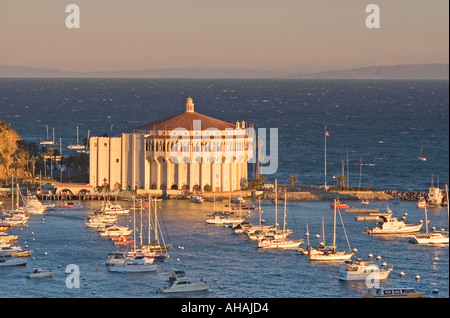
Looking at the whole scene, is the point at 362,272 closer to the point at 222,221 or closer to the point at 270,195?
the point at 222,221

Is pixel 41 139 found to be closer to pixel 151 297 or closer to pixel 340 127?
A: pixel 340 127

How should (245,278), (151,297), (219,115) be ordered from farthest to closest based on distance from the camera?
1. (219,115)
2. (245,278)
3. (151,297)

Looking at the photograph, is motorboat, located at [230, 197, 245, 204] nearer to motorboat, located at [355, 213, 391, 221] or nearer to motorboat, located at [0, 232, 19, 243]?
motorboat, located at [355, 213, 391, 221]

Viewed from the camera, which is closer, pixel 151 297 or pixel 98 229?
pixel 151 297

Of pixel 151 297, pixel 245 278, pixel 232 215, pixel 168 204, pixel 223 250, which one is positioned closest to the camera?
pixel 151 297

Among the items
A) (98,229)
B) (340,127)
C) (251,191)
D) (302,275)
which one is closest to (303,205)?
(251,191)

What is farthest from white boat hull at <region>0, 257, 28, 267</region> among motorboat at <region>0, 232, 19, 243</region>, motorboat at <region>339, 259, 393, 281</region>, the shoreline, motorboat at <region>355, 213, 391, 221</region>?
motorboat at <region>355, 213, 391, 221</region>
